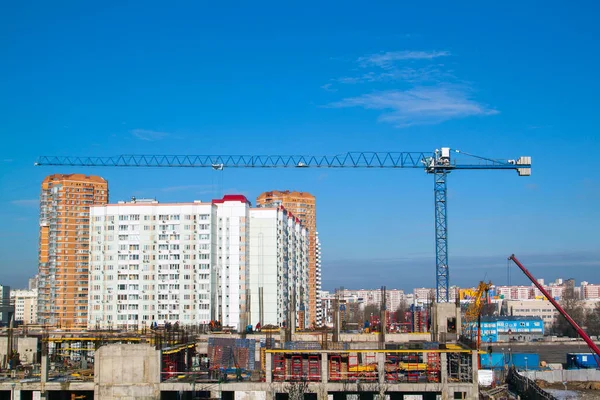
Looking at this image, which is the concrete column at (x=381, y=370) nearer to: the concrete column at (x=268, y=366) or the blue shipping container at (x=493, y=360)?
the concrete column at (x=268, y=366)

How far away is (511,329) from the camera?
87875 millimetres

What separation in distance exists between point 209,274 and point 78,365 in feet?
95.0

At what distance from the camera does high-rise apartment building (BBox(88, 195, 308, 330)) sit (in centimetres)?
6475

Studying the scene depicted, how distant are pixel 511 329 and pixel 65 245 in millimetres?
60007

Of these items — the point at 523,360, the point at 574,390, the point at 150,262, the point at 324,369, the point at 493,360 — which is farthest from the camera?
the point at 150,262

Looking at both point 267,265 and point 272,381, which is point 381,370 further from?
point 267,265

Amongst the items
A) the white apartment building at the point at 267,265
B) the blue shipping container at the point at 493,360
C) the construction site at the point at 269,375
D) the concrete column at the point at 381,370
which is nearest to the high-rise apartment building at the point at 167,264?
the white apartment building at the point at 267,265

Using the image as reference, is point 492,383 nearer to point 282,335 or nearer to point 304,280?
point 282,335

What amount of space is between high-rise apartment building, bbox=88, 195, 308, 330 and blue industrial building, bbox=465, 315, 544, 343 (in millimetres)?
29720

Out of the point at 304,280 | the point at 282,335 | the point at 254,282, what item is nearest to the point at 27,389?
the point at 282,335

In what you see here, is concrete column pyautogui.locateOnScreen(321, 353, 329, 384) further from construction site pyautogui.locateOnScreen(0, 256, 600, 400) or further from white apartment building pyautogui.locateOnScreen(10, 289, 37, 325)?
white apartment building pyautogui.locateOnScreen(10, 289, 37, 325)

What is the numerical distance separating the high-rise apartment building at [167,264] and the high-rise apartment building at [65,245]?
24384mm

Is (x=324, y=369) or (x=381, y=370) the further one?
(x=324, y=369)

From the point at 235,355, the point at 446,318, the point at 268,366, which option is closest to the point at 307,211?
the point at 446,318
